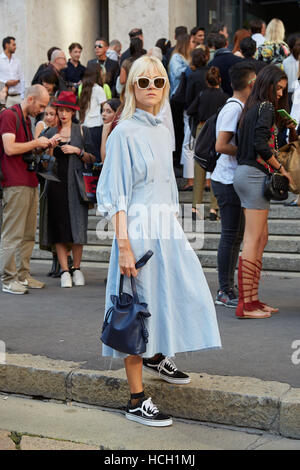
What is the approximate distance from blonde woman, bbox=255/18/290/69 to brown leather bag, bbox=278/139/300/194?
4664 mm

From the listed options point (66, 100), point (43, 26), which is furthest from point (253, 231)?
point (43, 26)

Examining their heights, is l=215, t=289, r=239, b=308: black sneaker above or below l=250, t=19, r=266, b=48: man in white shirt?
below

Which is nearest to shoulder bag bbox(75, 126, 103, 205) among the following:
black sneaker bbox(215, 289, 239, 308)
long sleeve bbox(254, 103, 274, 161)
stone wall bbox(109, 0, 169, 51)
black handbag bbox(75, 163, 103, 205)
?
black handbag bbox(75, 163, 103, 205)

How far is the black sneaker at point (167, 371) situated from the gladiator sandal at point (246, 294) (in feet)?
5.99

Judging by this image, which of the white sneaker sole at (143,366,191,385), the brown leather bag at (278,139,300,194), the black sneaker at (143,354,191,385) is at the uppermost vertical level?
the brown leather bag at (278,139,300,194)

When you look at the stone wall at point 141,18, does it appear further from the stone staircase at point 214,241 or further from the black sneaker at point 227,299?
the black sneaker at point 227,299

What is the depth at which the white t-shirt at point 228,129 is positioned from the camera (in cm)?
645

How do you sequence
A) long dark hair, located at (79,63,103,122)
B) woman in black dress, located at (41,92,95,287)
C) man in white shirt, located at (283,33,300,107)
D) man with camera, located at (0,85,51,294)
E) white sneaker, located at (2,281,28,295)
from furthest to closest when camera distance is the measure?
long dark hair, located at (79,63,103,122), man in white shirt, located at (283,33,300,107), woman in black dress, located at (41,92,95,287), white sneaker, located at (2,281,28,295), man with camera, located at (0,85,51,294)

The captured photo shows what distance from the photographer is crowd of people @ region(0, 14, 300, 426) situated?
4.21 metres

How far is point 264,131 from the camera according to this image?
5.97 metres

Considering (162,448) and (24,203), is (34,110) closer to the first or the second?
(24,203)

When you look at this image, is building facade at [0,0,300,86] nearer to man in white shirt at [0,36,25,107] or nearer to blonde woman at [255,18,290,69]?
man in white shirt at [0,36,25,107]

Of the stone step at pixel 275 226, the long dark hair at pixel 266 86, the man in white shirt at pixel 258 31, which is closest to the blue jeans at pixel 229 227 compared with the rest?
the long dark hair at pixel 266 86
